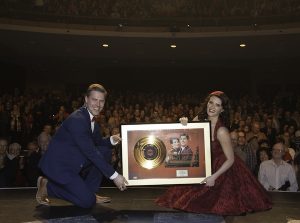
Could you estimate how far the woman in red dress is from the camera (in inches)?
157

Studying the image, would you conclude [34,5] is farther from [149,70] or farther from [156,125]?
[156,125]

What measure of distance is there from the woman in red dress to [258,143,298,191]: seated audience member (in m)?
1.53

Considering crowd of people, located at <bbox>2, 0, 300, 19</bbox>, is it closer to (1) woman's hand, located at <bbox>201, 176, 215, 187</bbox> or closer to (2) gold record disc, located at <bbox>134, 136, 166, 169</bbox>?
(2) gold record disc, located at <bbox>134, 136, 166, 169</bbox>

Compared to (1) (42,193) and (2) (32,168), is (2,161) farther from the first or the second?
(1) (42,193)

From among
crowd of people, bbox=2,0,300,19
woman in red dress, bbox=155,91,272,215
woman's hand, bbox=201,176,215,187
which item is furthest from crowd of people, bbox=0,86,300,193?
crowd of people, bbox=2,0,300,19

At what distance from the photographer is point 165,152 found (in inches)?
164

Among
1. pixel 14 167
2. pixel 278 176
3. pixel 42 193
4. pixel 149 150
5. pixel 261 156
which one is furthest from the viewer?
pixel 261 156

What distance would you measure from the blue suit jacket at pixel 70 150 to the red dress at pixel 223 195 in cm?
84

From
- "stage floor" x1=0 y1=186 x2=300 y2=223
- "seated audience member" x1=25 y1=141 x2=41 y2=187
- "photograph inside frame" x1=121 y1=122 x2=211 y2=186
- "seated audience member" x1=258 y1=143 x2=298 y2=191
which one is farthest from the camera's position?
"seated audience member" x1=25 y1=141 x2=41 y2=187

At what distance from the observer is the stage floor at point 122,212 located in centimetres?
380

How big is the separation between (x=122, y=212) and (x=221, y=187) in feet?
3.30

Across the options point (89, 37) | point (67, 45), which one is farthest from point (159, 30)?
point (67, 45)

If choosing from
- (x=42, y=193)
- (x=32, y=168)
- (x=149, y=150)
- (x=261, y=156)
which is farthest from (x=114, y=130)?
(x=149, y=150)

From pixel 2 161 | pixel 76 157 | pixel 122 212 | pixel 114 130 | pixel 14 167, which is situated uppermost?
pixel 114 130
